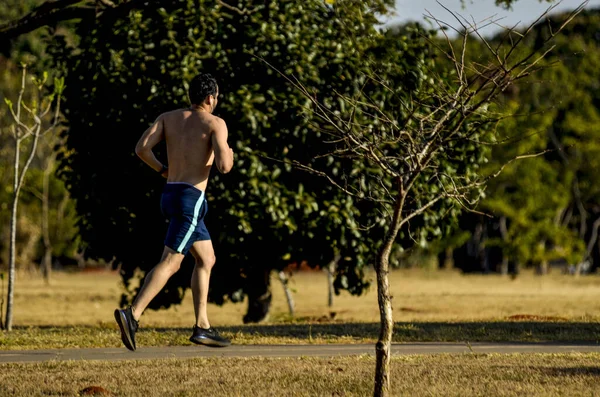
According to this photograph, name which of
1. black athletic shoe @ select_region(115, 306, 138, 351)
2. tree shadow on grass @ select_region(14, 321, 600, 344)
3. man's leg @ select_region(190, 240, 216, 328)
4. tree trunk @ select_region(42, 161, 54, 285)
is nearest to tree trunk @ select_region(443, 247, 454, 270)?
tree trunk @ select_region(42, 161, 54, 285)

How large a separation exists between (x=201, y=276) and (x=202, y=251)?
233 mm

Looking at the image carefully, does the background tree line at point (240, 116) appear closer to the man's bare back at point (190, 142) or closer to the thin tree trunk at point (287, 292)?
the thin tree trunk at point (287, 292)

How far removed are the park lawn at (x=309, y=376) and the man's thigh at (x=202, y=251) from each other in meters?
0.91

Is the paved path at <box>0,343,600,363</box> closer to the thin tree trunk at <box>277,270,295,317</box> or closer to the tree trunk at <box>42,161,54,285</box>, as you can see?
the thin tree trunk at <box>277,270,295,317</box>

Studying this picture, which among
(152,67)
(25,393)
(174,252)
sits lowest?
(25,393)

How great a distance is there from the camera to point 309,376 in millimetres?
8227

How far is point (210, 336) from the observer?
8.33 m

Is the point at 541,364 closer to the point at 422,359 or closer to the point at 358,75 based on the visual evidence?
the point at 422,359

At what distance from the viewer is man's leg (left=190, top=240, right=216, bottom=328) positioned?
27.3ft

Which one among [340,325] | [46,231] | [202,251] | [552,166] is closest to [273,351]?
[202,251]

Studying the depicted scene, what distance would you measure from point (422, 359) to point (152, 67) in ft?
25.2

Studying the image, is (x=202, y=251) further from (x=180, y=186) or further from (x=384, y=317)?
(x=384, y=317)

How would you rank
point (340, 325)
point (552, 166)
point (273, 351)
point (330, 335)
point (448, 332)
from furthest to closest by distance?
point (552, 166) < point (340, 325) < point (448, 332) < point (330, 335) < point (273, 351)

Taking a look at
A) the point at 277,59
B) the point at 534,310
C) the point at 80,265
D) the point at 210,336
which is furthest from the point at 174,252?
the point at 80,265
